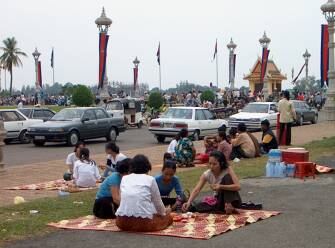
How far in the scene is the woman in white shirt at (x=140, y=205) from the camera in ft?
25.9

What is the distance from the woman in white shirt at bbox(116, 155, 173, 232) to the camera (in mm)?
7883

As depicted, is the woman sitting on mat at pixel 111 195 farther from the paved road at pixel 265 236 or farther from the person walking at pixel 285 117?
the person walking at pixel 285 117

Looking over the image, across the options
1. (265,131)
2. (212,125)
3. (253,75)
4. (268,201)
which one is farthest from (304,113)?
(253,75)

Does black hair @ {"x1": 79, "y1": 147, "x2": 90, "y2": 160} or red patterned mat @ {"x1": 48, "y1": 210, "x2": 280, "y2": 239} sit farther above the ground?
black hair @ {"x1": 79, "y1": 147, "x2": 90, "y2": 160}

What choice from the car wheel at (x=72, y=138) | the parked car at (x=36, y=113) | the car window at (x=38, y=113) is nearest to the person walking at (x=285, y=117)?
the car wheel at (x=72, y=138)

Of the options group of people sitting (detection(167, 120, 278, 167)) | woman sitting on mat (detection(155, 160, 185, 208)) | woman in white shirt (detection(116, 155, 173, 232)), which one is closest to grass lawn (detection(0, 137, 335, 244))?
woman in white shirt (detection(116, 155, 173, 232))

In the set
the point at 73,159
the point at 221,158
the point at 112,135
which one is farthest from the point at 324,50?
the point at 221,158

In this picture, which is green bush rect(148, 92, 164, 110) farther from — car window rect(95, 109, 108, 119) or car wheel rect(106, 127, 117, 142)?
car window rect(95, 109, 108, 119)

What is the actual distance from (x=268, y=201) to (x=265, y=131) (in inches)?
304

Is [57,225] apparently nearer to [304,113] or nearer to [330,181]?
[330,181]

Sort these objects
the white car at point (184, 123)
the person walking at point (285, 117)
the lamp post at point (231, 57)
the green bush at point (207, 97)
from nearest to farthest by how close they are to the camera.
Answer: the person walking at point (285, 117) < the white car at point (184, 123) < the green bush at point (207, 97) < the lamp post at point (231, 57)

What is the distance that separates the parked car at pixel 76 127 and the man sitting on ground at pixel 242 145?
8.29m

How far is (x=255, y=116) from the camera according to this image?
30.8 metres

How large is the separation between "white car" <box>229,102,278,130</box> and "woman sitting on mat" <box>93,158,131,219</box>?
21.1 m
